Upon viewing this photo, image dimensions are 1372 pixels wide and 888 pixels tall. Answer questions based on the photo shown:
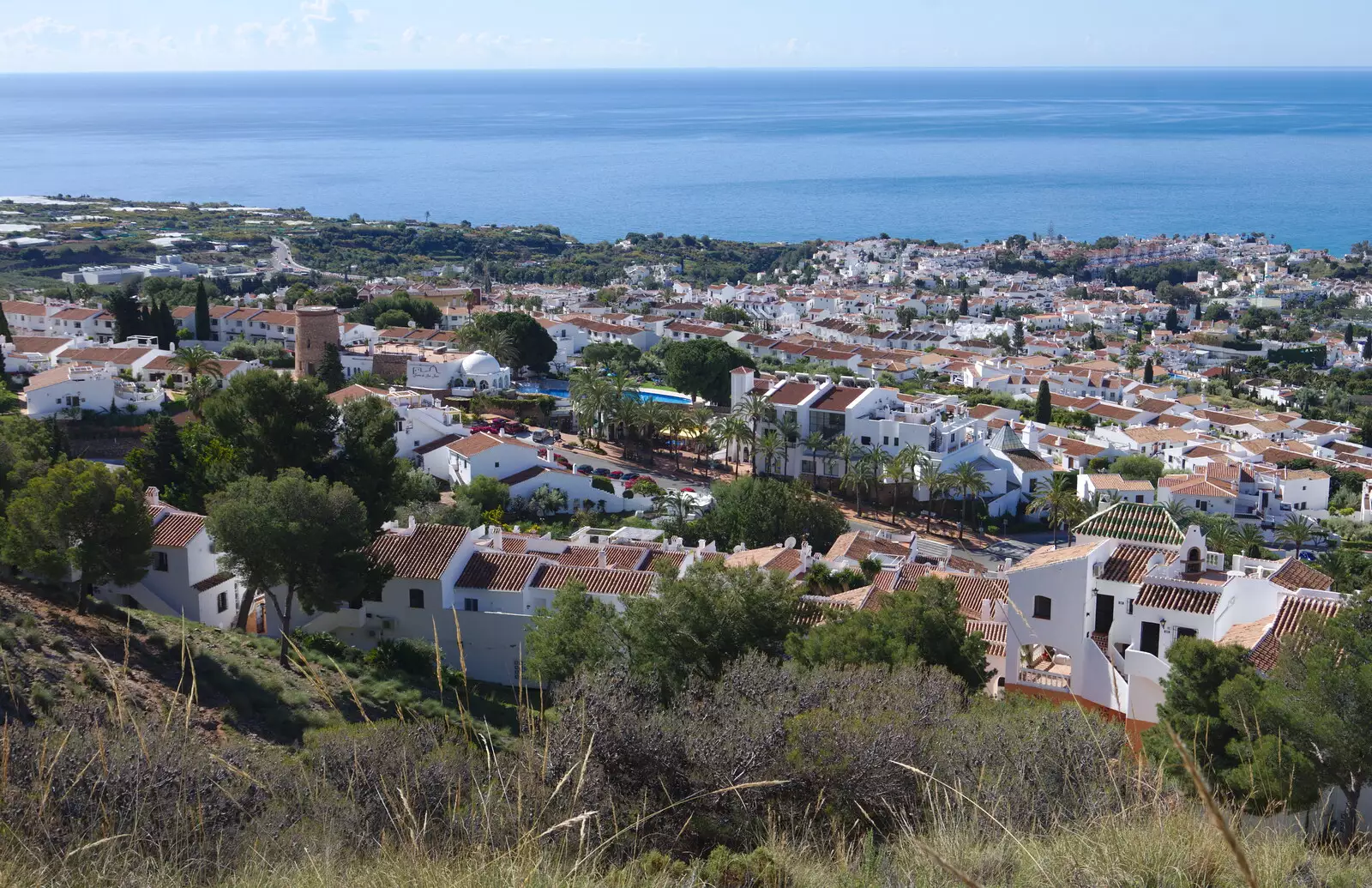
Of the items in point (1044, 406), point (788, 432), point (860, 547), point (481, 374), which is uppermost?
point (481, 374)

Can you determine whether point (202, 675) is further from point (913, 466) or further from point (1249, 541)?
point (1249, 541)

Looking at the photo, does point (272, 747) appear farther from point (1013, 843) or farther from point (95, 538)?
point (1013, 843)

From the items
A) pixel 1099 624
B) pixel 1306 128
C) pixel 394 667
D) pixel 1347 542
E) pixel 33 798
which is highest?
pixel 1306 128

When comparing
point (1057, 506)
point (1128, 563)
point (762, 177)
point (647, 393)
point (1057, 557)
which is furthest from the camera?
point (762, 177)

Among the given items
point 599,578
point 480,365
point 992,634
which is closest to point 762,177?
point 480,365

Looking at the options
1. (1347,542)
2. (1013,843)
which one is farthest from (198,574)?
(1347,542)

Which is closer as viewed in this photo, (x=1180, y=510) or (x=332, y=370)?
(x=1180, y=510)

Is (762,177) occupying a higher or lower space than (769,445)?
higher

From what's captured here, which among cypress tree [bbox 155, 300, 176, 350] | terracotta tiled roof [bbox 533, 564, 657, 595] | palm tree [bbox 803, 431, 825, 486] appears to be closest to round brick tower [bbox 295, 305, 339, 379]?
cypress tree [bbox 155, 300, 176, 350]
